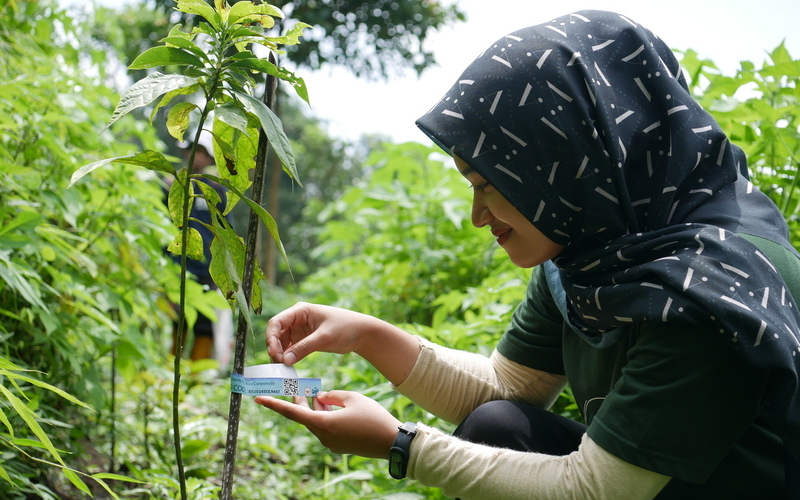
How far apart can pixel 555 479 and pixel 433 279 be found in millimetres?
1706

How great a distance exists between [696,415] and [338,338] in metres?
0.63

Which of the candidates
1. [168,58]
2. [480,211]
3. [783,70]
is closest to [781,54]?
[783,70]

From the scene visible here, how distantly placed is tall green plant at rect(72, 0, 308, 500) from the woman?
197mm

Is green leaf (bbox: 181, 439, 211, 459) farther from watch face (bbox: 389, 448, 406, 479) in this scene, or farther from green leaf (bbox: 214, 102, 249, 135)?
green leaf (bbox: 214, 102, 249, 135)

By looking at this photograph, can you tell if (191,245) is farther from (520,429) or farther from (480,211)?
(520,429)

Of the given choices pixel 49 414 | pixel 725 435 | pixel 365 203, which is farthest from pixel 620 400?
pixel 365 203

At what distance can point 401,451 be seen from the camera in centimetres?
110

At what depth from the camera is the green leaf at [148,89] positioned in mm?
799

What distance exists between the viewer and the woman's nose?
116 centimetres

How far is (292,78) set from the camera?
0.92 meters

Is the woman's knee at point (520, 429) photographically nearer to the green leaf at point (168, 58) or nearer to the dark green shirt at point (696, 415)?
the dark green shirt at point (696, 415)

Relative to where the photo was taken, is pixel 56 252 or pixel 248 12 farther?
A: pixel 56 252

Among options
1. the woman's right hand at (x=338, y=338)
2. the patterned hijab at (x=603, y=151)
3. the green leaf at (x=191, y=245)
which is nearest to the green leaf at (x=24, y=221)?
the green leaf at (x=191, y=245)

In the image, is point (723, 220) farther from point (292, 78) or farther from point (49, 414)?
point (49, 414)
